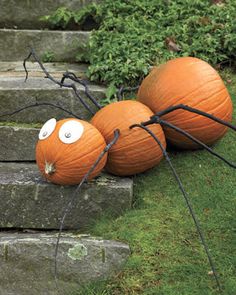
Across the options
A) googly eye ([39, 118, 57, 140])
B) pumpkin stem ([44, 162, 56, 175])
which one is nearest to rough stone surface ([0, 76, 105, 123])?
googly eye ([39, 118, 57, 140])

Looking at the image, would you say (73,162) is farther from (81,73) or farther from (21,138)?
(81,73)

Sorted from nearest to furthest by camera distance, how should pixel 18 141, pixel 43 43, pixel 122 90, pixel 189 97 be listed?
1. pixel 189 97
2. pixel 18 141
3. pixel 122 90
4. pixel 43 43

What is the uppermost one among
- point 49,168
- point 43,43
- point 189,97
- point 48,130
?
point 189,97

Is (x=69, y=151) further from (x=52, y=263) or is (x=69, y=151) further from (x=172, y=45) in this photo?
(x=172, y=45)

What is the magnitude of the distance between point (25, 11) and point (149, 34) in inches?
61.8

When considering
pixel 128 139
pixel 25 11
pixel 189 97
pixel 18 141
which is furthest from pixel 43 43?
pixel 128 139

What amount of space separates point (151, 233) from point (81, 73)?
6.86 ft

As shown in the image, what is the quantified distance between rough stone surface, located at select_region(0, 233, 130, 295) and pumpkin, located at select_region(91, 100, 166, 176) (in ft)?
1.74

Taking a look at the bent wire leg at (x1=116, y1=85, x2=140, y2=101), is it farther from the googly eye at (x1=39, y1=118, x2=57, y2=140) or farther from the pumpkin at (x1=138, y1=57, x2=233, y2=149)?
the googly eye at (x1=39, y1=118, x2=57, y2=140)

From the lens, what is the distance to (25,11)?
5551 millimetres

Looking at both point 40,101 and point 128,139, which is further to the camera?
point 40,101

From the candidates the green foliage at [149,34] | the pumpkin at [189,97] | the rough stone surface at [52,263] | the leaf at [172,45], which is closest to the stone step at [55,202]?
the rough stone surface at [52,263]

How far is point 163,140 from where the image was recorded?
3.23m

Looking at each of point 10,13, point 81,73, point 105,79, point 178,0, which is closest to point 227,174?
point 105,79
